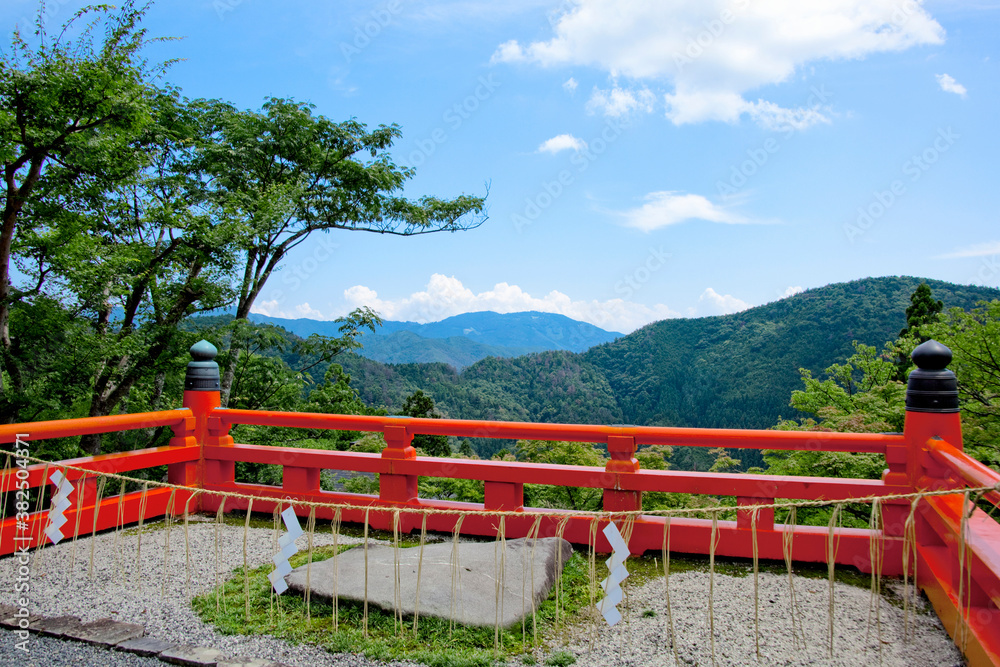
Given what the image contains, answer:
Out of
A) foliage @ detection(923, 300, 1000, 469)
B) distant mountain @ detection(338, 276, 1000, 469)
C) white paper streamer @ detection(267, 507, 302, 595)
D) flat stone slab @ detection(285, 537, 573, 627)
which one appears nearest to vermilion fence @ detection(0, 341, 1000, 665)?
white paper streamer @ detection(267, 507, 302, 595)

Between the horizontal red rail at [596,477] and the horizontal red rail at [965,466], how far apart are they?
44 centimetres

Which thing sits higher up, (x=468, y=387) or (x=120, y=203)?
(x=120, y=203)

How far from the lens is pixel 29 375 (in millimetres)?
9367

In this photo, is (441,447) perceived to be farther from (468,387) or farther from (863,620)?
(468,387)

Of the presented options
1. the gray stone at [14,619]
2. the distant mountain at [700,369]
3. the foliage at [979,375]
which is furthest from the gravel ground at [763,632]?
the distant mountain at [700,369]

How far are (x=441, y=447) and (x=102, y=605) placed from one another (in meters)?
14.5

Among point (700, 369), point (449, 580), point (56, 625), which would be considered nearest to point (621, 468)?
point (449, 580)

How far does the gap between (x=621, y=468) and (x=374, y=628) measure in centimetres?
189

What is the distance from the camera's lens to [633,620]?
317cm

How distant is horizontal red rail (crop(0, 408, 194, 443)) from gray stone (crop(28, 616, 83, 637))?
1.27 m

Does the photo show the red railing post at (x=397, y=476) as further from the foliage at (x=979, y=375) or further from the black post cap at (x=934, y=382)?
the foliage at (x=979, y=375)

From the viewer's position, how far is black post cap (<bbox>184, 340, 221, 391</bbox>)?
16.7 ft

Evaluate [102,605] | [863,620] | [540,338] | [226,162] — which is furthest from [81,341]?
[540,338]

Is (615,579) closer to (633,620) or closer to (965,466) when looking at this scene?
(633,620)
